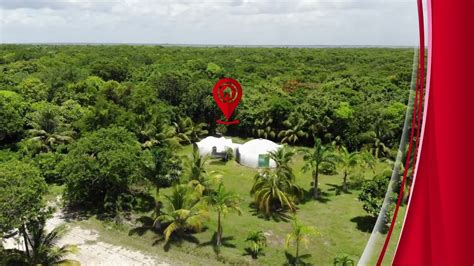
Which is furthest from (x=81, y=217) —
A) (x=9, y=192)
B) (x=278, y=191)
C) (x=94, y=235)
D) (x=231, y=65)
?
(x=231, y=65)

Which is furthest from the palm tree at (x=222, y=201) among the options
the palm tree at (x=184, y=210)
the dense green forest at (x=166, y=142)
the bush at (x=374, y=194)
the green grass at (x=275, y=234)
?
the bush at (x=374, y=194)

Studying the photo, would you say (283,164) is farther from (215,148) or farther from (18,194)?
(18,194)

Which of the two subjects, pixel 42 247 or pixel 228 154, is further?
pixel 228 154

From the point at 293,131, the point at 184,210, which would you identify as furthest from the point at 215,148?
the point at 184,210

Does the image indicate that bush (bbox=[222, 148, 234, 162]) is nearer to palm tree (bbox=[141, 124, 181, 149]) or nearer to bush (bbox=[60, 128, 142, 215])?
A: palm tree (bbox=[141, 124, 181, 149])

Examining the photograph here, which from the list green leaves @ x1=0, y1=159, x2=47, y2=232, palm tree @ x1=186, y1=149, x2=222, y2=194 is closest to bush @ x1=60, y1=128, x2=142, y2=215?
palm tree @ x1=186, y1=149, x2=222, y2=194

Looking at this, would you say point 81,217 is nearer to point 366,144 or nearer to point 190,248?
point 190,248
